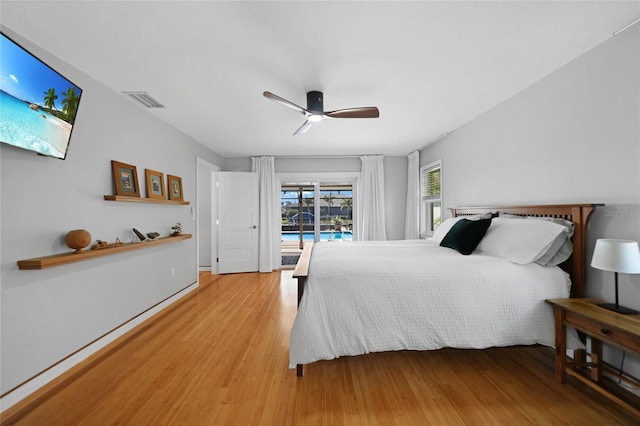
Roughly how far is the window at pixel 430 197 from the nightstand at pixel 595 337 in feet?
8.99

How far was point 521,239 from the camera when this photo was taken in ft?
6.93

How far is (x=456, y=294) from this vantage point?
6.20 feet

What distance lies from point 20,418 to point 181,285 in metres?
2.24

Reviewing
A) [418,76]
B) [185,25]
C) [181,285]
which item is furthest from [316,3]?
[181,285]

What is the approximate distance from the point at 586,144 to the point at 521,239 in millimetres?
835

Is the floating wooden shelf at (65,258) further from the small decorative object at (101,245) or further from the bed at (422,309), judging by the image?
the bed at (422,309)

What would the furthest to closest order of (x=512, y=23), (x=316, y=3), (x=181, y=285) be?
(x=181, y=285)
(x=512, y=23)
(x=316, y=3)

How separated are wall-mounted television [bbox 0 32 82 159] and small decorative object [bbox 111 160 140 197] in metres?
0.61

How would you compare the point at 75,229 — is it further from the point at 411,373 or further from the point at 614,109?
the point at 614,109

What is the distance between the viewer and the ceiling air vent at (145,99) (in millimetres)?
2625

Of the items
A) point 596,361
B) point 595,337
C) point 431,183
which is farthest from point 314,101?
point 431,183

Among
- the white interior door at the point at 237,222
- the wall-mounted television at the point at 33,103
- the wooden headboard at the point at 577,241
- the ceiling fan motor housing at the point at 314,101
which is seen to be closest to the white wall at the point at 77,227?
the wall-mounted television at the point at 33,103

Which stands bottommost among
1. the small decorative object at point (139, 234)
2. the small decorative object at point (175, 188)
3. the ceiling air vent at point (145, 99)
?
the small decorative object at point (139, 234)

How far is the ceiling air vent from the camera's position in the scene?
8.61 feet
